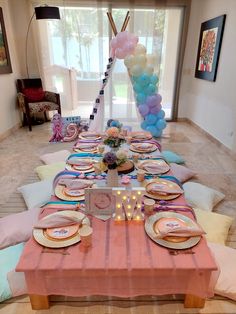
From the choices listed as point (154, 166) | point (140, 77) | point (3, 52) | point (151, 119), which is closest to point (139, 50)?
point (140, 77)

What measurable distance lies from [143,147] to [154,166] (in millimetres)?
434

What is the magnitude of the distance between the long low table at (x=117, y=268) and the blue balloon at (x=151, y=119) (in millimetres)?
2783

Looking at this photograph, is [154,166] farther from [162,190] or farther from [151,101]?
[151,101]

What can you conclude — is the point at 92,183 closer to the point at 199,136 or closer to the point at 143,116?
the point at 143,116

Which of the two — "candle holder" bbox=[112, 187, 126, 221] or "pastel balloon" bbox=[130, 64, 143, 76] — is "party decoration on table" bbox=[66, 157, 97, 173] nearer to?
"candle holder" bbox=[112, 187, 126, 221]

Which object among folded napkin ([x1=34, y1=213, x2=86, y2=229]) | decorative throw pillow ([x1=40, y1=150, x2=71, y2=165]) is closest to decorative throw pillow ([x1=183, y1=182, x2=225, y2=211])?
folded napkin ([x1=34, y1=213, x2=86, y2=229])

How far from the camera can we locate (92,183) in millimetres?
1540

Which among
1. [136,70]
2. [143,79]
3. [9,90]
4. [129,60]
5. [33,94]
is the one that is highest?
[129,60]

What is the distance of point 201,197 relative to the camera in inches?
79.6

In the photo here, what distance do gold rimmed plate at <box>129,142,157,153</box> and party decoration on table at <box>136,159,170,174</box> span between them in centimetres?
23

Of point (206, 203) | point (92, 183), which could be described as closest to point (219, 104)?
point (206, 203)

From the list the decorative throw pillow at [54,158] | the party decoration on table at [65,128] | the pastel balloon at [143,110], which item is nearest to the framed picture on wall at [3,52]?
the party decoration on table at [65,128]

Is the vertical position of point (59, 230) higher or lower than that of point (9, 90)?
lower

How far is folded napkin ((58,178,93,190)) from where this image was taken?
1.49 metres
